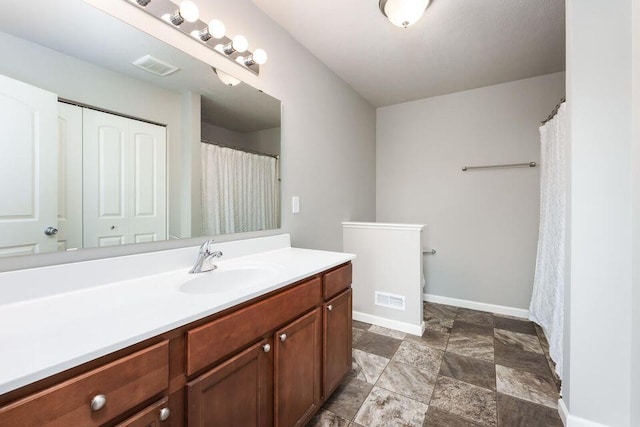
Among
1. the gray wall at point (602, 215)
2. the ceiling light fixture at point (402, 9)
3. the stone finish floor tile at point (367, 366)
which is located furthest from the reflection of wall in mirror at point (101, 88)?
the gray wall at point (602, 215)

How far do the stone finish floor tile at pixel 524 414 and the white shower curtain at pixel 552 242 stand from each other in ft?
1.00

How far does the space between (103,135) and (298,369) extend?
1.24 metres

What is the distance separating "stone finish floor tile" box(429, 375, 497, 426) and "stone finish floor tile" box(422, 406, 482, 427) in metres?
0.03

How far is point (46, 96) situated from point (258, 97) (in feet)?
3.26

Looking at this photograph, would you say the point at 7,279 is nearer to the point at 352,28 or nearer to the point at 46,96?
the point at 46,96

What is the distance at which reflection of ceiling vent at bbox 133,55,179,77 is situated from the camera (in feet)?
3.79

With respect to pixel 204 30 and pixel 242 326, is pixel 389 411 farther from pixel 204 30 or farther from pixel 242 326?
pixel 204 30

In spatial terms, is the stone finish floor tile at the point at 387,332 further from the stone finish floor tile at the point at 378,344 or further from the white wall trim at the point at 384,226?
the white wall trim at the point at 384,226

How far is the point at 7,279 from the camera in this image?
812mm

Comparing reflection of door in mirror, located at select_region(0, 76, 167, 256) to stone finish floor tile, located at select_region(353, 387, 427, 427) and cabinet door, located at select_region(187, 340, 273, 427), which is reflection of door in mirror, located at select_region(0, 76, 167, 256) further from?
stone finish floor tile, located at select_region(353, 387, 427, 427)

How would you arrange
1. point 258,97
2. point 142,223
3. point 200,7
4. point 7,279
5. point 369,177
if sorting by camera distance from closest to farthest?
point 7,279
point 142,223
point 200,7
point 258,97
point 369,177

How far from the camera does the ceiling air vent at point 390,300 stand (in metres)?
2.36

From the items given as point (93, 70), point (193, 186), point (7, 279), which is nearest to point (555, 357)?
point (193, 186)

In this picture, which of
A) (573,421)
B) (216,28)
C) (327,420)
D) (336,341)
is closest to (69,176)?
(216,28)
